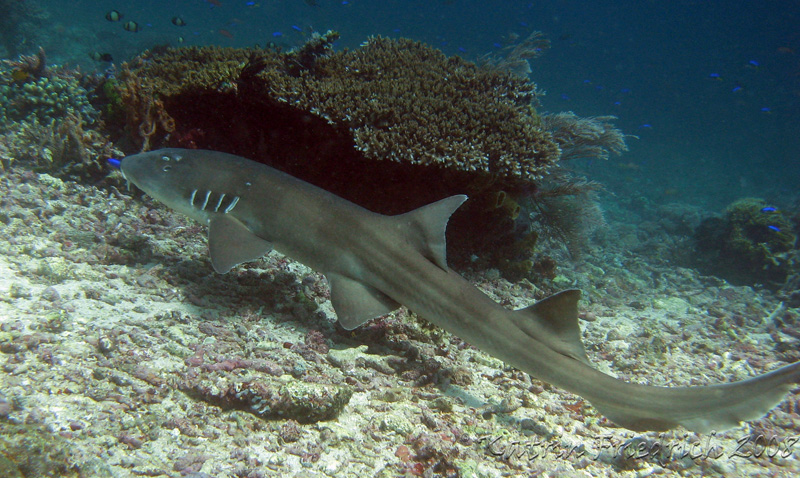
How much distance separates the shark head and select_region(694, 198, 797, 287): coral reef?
51.2 ft

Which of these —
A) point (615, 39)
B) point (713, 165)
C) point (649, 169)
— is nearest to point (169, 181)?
point (649, 169)

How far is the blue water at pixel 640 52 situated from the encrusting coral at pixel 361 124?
27.3 m

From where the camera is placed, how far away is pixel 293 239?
3.87 meters

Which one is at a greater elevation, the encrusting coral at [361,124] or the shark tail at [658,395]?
the encrusting coral at [361,124]

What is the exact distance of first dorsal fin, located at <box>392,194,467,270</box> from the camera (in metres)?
3.61

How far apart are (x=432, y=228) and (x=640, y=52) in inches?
5349

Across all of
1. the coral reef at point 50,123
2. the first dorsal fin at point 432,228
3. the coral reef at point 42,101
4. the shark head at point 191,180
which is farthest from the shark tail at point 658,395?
the coral reef at point 42,101

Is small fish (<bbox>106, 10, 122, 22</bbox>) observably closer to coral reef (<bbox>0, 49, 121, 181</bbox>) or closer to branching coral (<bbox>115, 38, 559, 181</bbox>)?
coral reef (<bbox>0, 49, 121, 181</bbox>)

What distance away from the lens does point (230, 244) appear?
12.2ft

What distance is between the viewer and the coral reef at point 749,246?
39.9ft

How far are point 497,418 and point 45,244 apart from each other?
5274 mm

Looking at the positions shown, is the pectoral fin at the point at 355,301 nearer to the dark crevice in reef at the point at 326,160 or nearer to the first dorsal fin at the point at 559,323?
the first dorsal fin at the point at 559,323

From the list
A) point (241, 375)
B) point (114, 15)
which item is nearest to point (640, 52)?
point (114, 15)

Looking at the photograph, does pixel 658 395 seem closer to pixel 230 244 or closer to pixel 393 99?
pixel 230 244
